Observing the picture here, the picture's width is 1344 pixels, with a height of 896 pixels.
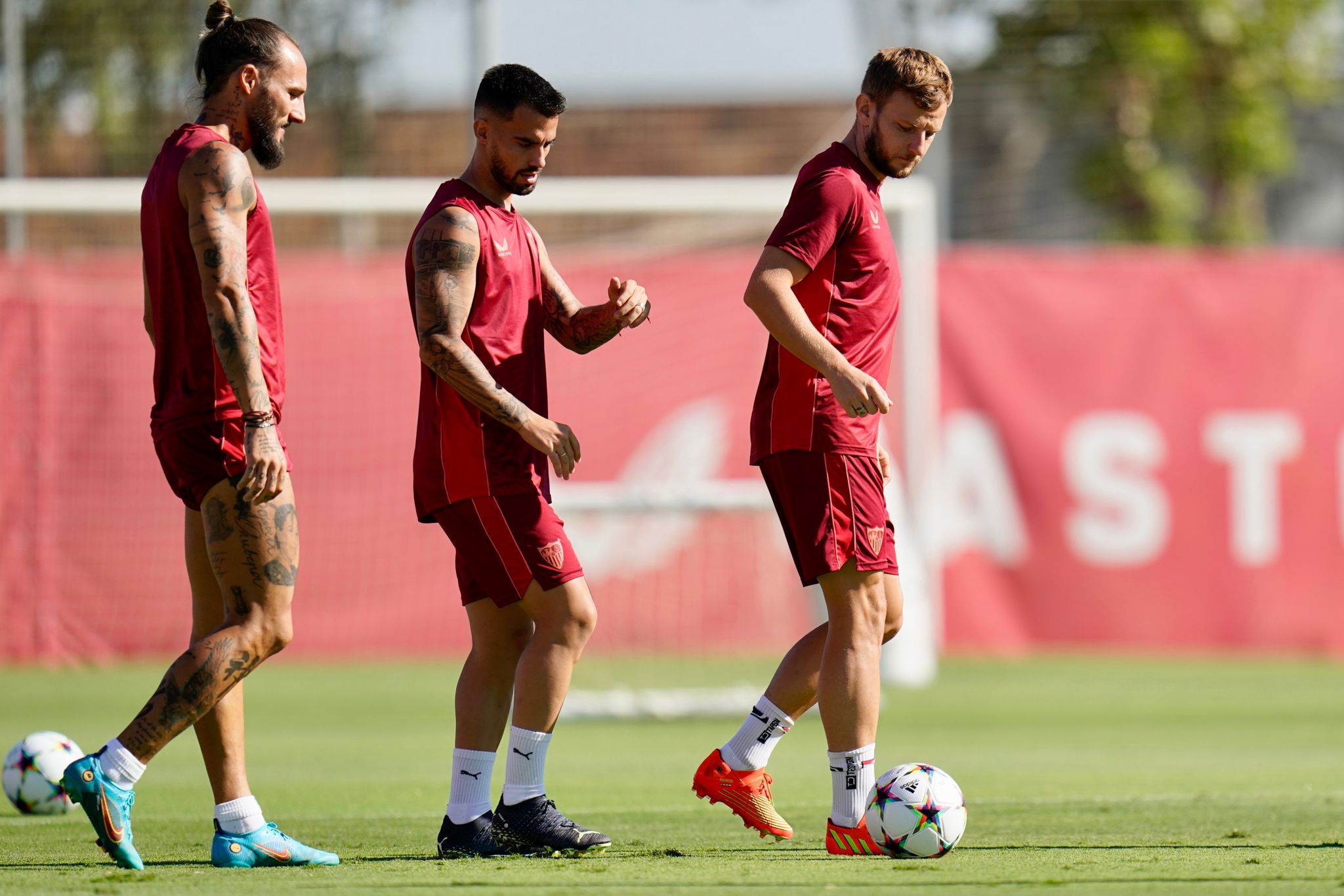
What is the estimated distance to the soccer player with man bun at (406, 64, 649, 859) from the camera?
4875mm

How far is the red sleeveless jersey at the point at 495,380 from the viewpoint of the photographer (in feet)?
16.2

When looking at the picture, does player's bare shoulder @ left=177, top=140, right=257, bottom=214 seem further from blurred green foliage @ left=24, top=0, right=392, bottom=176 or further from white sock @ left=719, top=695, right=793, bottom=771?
blurred green foliage @ left=24, top=0, right=392, bottom=176

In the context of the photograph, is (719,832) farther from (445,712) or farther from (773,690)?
(445,712)

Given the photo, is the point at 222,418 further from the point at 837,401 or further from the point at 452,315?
the point at 837,401

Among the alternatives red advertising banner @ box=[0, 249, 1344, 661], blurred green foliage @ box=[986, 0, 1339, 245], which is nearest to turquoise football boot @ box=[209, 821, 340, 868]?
red advertising banner @ box=[0, 249, 1344, 661]

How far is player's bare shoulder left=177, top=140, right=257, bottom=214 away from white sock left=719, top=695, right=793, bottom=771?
6.84 ft

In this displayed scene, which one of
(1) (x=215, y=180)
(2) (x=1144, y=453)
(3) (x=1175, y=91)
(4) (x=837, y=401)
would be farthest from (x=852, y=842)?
(3) (x=1175, y=91)

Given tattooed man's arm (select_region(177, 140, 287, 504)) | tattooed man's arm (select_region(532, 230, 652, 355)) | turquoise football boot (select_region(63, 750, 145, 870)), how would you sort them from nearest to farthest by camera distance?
1. turquoise football boot (select_region(63, 750, 145, 870))
2. tattooed man's arm (select_region(177, 140, 287, 504))
3. tattooed man's arm (select_region(532, 230, 652, 355))

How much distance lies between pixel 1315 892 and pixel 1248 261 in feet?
36.1

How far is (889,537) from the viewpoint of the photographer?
16.6 feet

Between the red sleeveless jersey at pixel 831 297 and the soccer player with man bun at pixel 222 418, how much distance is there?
4.51 ft

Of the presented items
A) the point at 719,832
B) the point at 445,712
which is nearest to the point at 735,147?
the point at 445,712

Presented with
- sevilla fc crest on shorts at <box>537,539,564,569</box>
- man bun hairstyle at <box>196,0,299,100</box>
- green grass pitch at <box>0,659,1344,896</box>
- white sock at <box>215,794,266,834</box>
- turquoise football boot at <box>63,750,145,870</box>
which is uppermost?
man bun hairstyle at <box>196,0,299,100</box>

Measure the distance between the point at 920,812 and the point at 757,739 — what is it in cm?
71
